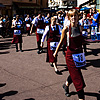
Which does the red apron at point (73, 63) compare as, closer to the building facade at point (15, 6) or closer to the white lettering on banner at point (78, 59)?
the white lettering on banner at point (78, 59)

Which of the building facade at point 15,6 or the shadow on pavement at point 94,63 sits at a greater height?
the building facade at point 15,6

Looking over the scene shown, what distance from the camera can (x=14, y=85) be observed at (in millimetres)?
5188

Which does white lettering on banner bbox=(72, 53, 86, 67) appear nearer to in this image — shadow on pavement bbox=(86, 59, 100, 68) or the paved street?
the paved street

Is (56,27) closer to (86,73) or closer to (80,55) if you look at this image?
(86,73)

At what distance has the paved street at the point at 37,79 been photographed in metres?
4.52

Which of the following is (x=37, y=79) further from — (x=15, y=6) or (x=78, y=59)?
(x=15, y=6)

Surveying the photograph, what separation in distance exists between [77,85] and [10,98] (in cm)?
164

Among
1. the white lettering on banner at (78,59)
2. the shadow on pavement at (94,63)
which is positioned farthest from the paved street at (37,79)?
the white lettering on banner at (78,59)

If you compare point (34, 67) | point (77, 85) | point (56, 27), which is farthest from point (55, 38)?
point (77, 85)

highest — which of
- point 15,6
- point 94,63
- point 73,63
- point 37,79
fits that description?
point 15,6

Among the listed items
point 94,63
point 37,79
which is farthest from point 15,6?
point 37,79

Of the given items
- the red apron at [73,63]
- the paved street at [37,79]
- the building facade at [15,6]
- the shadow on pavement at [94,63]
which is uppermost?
the building facade at [15,6]

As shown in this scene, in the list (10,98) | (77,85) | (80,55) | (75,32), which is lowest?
(10,98)

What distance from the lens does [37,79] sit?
565cm
